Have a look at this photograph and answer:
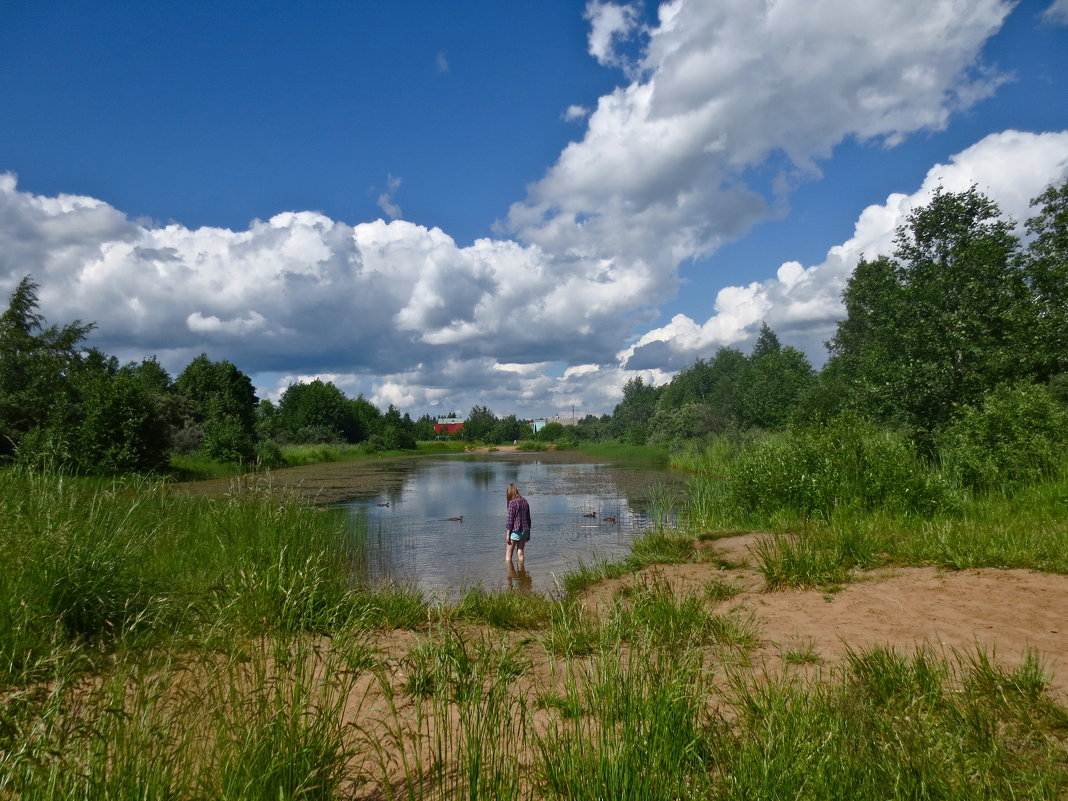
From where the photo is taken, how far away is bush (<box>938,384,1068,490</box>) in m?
12.5

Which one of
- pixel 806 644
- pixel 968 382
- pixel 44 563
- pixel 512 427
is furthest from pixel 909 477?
pixel 512 427

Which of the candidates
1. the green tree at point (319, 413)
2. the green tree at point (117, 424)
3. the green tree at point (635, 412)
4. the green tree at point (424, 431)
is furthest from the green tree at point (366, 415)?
the green tree at point (117, 424)

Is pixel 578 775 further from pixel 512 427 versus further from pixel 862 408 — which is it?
pixel 512 427

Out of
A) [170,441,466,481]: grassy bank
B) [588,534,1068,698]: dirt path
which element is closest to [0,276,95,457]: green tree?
[170,441,466,481]: grassy bank

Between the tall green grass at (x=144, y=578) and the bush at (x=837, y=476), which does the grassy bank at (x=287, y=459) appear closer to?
the tall green grass at (x=144, y=578)

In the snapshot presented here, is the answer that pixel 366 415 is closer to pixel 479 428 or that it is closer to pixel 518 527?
pixel 479 428

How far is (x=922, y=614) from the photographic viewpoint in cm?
642

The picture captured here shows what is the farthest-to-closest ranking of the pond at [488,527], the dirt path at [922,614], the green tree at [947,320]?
the green tree at [947,320], the pond at [488,527], the dirt path at [922,614]

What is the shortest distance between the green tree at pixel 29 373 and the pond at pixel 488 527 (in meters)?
14.8

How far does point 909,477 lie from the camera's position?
38.7ft

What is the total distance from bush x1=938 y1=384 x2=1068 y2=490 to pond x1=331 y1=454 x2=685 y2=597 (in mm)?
6957

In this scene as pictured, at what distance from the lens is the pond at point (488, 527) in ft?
38.0

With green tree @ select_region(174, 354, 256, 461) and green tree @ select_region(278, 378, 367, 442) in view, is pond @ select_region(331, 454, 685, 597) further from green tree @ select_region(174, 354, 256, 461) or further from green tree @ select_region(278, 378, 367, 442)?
green tree @ select_region(278, 378, 367, 442)

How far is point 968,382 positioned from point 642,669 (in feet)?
65.3
